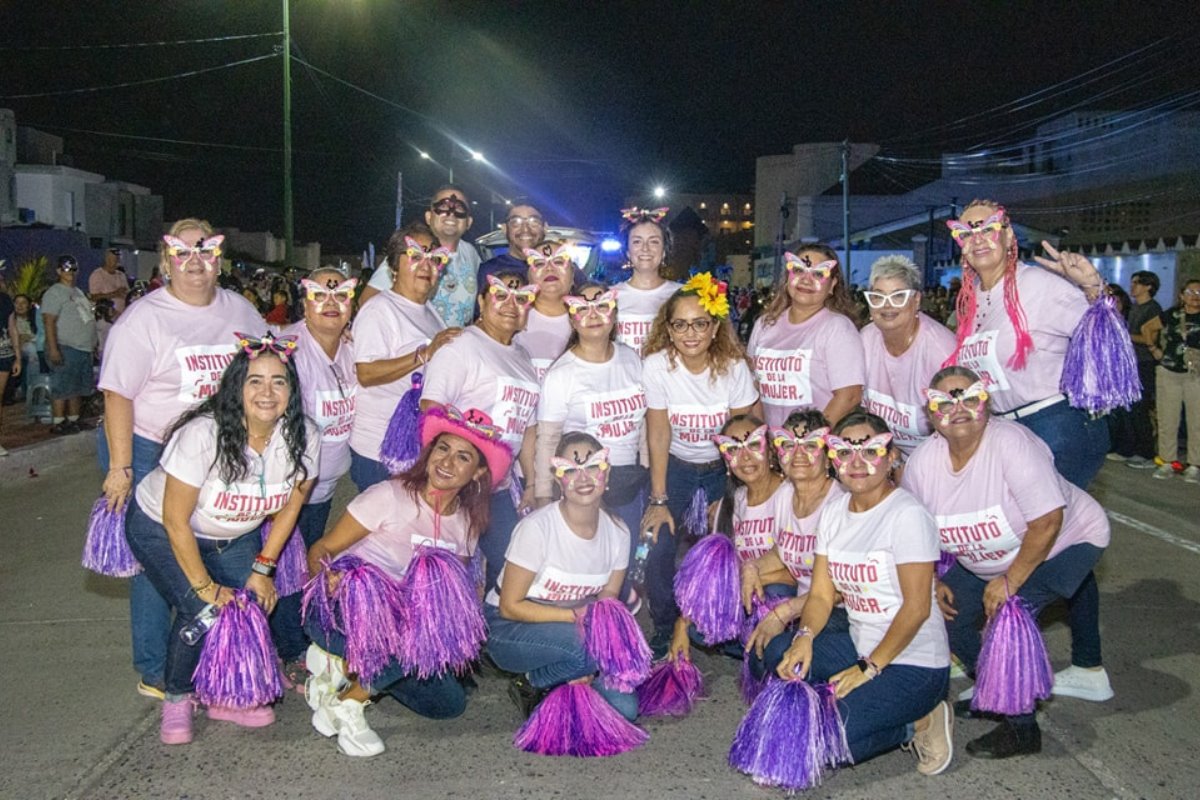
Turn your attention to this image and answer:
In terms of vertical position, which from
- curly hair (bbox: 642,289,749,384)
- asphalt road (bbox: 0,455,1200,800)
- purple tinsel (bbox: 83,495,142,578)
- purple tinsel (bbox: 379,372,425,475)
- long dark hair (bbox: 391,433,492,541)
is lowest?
asphalt road (bbox: 0,455,1200,800)

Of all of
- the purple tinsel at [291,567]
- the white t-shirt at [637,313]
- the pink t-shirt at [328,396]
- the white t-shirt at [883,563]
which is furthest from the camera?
the white t-shirt at [637,313]

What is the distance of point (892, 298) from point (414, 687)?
2593mm

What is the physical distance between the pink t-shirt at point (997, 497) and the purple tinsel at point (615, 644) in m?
1.24

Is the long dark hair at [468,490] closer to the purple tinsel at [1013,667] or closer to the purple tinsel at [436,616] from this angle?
the purple tinsel at [436,616]

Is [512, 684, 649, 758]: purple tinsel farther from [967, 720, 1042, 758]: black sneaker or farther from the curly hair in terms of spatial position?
the curly hair

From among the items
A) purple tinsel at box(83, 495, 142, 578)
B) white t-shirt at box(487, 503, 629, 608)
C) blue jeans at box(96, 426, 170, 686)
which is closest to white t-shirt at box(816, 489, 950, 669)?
white t-shirt at box(487, 503, 629, 608)

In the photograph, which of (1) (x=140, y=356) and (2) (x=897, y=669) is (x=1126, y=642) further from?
(1) (x=140, y=356)

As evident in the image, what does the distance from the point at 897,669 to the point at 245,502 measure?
8.07ft

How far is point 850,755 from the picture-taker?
3.46m

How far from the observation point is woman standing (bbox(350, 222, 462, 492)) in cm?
463

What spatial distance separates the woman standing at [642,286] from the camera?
5211 mm

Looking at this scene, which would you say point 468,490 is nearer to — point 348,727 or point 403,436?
point 403,436

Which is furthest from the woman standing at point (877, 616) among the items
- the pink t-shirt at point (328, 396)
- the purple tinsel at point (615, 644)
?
the pink t-shirt at point (328, 396)

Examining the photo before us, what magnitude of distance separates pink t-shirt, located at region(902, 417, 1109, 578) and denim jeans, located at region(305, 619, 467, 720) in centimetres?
198
